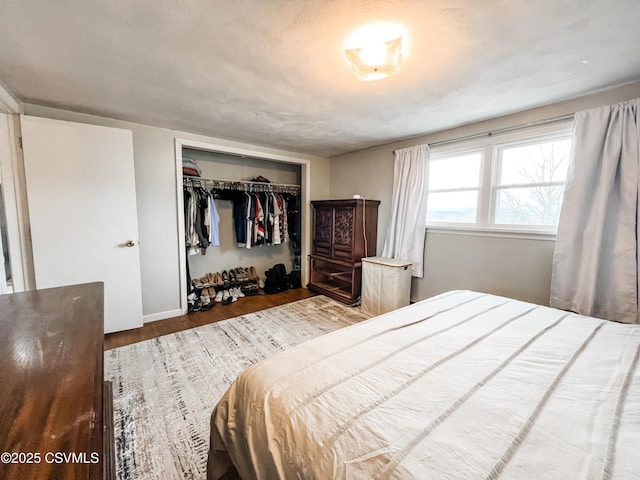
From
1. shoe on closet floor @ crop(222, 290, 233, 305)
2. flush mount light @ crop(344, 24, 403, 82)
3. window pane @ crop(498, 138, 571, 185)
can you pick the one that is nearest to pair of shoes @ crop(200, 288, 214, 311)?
shoe on closet floor @ crop(222, 290, 233, 305)

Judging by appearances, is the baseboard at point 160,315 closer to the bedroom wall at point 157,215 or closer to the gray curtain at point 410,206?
the bedroom wall at point 157,215

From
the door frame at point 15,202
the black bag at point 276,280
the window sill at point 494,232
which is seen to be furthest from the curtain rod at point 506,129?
the door frame at point 15,202

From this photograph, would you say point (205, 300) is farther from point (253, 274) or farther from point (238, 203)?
point (238, 203)

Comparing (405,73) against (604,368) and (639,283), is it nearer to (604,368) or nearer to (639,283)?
(604,368)

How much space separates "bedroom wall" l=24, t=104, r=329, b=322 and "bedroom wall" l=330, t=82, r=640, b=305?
2.32 m

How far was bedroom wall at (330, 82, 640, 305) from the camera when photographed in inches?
89.5

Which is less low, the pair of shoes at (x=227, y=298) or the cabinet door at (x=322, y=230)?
the cabinet door at (x=322, y=230)

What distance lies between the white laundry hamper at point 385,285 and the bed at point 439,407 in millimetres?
1641

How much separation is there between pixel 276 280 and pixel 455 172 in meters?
2.88

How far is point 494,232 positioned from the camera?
2602 millimetres

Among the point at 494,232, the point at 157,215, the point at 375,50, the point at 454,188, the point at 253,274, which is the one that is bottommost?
the point at 253,274

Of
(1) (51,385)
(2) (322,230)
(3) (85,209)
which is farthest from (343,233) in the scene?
(1) (51,385)

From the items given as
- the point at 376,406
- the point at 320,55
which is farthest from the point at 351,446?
the point at 320,55

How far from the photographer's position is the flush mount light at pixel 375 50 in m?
1.35
